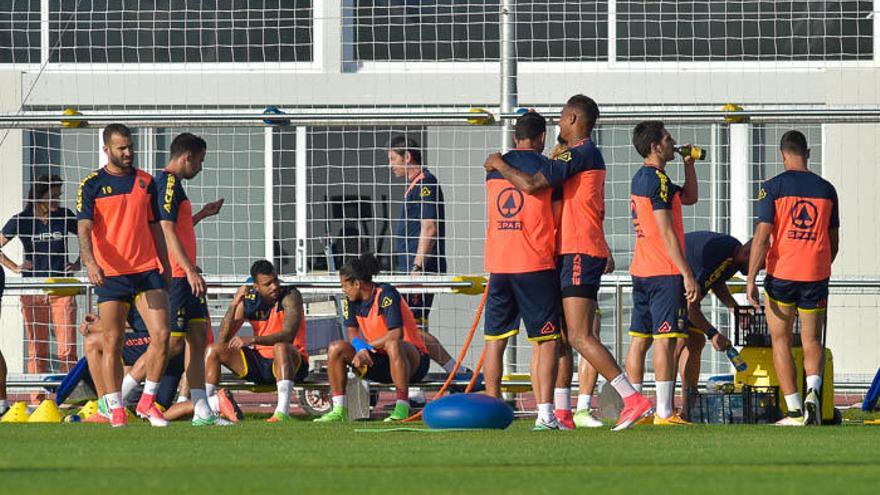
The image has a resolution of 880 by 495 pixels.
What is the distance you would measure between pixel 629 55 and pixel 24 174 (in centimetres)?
592

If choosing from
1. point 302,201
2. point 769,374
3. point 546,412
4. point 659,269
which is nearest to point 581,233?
point 659,269

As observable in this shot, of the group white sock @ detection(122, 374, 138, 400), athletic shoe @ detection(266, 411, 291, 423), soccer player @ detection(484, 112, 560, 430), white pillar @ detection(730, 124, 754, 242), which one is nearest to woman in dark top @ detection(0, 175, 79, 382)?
white sock @ detection(122, 374, 138, 400)

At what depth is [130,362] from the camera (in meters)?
13.5

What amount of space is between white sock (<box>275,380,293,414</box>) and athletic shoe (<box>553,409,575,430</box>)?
2592 mm

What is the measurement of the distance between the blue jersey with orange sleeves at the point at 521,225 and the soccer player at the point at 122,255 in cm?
211

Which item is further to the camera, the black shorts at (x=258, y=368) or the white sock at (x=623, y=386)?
the black shorts at (x=258, y=368)

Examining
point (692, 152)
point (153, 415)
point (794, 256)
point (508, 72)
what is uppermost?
point (508, 72)

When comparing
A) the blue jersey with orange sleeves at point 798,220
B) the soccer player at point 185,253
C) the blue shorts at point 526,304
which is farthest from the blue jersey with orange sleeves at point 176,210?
the blue jersey with orange sleeves at point 798,220

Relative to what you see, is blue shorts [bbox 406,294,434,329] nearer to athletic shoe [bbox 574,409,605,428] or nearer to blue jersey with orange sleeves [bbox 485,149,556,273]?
athletic shoe [bbox 574,409,605,428]

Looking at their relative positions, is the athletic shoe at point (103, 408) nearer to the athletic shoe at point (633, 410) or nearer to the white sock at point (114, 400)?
the white sock at point (114, 400)

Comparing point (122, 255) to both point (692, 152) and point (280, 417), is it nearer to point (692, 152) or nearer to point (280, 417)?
point (280, 417)

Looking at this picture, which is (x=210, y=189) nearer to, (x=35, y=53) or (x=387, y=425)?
(x=35, y=53)

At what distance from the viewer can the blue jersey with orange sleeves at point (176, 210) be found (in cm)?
1198

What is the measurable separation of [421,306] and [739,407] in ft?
11.2
